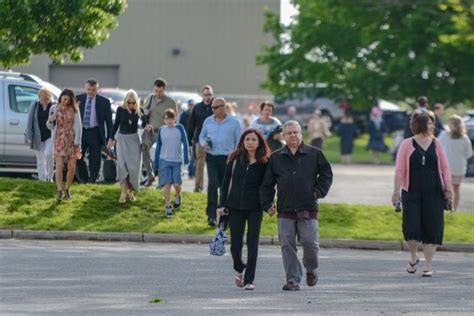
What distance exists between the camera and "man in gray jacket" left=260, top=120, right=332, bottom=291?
1432 centimetres

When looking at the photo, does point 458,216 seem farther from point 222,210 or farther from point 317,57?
point 317,57

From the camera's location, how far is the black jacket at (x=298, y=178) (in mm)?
14320

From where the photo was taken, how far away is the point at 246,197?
47.2 ft

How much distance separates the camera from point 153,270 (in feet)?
52.2

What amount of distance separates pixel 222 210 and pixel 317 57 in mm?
45255

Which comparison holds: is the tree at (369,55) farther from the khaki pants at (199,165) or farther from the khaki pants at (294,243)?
the khaki pants at (294,243)

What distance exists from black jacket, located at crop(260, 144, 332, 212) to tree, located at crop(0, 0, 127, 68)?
11445mm

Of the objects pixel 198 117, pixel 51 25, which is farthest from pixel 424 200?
pixel 51 25

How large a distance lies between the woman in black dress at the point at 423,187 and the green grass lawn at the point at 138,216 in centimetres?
446

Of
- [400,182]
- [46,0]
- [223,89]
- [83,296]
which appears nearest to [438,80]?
[223,89]

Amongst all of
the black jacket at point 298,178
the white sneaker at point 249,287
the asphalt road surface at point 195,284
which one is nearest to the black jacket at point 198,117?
the asphalt road surface at point 195,284

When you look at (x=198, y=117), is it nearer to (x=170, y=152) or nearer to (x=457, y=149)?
(x=170, y=152)

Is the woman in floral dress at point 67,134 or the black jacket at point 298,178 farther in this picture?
the woman in floral dress at point 67,134

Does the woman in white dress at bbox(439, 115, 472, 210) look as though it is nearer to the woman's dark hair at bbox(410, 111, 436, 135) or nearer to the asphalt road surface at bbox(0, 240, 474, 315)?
the asphalt road surface at bbox(0, 240, 474, 315)
